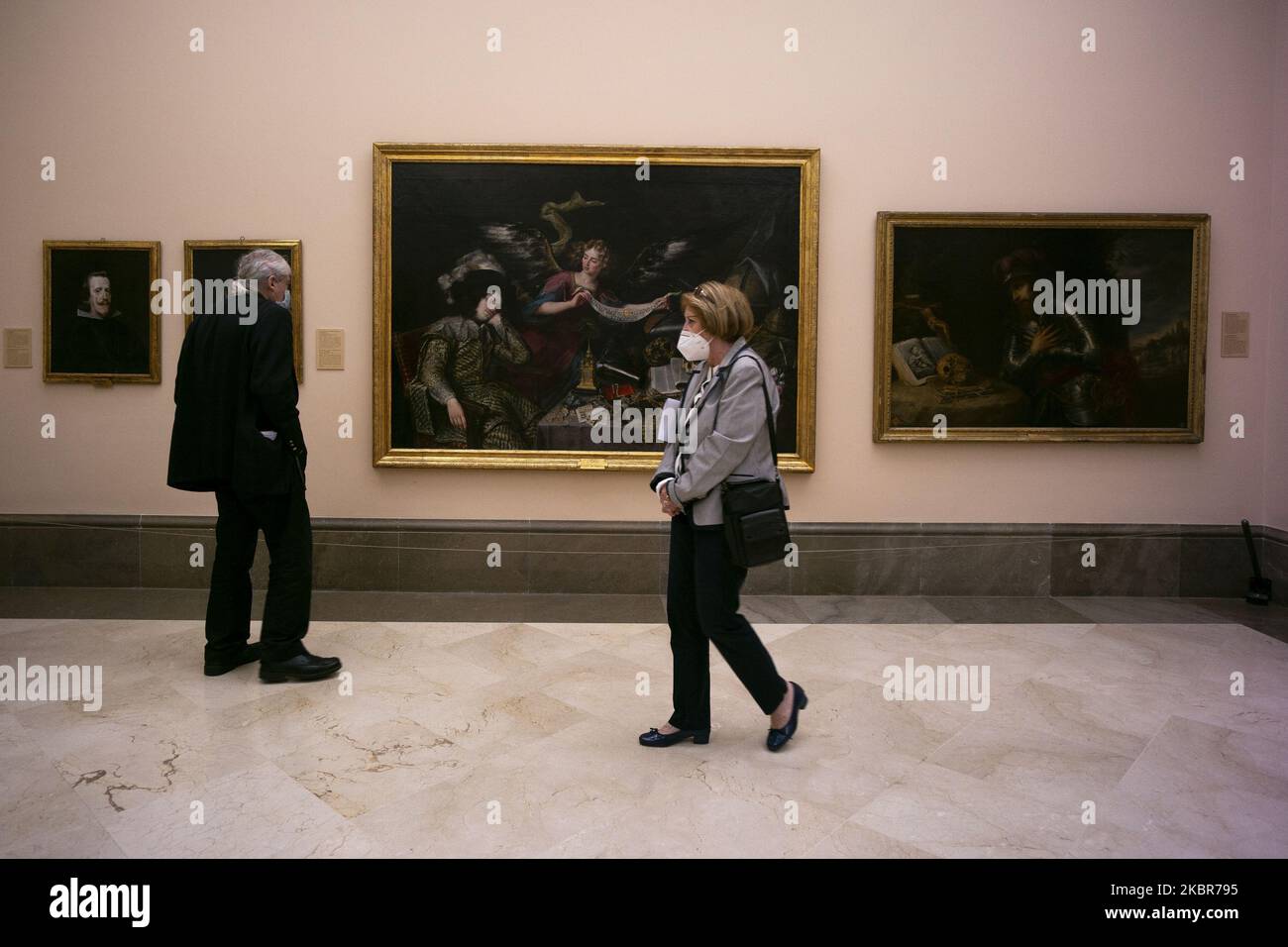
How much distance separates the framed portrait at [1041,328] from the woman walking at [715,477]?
3.81 m

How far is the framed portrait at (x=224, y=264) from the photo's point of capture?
23.9ft

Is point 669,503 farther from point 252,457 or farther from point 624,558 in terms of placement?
point 624,558

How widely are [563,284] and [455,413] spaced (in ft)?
4.75

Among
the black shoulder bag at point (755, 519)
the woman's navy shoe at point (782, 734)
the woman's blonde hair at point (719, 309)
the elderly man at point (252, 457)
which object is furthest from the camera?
the elderly man at point (252, 457)

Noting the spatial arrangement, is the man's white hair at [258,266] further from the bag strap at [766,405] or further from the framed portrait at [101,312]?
the framed portrait at [101,312]

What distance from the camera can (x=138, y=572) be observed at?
24.4 ft

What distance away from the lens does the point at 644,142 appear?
7.33 meters

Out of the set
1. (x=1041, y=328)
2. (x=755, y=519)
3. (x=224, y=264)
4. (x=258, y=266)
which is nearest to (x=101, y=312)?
(x=224, y=264)

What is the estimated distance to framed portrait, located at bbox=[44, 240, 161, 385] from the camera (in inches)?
288

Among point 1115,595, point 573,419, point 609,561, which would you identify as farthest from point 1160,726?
point 573,419

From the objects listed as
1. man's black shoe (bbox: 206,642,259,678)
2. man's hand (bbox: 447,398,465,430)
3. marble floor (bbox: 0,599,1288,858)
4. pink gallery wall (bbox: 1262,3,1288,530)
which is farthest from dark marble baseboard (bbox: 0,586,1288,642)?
man's hand (bbox: 447,398,465,430)

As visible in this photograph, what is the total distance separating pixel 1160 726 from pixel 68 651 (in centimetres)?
659

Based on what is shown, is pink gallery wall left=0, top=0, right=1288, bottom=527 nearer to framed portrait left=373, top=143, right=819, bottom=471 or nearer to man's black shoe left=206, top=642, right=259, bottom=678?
framed portrait left=373, top=143, right=819, bottom=471

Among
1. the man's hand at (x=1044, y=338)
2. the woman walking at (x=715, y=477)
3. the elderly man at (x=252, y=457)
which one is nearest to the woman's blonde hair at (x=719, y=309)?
the woman walking at (x=715, y=477)
